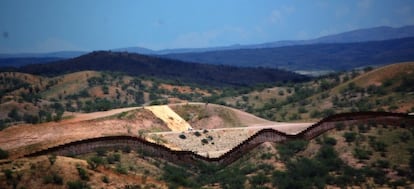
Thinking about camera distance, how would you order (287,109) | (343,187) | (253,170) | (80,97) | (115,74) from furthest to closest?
(115,74)
(80,97)
(287,109)
(253,170)
(343,187)

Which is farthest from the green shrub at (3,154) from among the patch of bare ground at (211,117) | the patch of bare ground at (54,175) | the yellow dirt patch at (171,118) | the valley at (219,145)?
the patch of bare ground at (211,117)

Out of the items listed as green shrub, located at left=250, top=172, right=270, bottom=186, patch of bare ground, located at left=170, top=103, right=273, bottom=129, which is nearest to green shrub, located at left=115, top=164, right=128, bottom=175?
green shrub, located at left=250, top=172, right=270, bottom=186

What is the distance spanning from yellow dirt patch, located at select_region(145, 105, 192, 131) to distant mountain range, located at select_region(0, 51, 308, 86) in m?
87.9

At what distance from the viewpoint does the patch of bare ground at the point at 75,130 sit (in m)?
37.1

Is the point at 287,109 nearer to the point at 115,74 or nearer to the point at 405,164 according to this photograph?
the point at 405,164

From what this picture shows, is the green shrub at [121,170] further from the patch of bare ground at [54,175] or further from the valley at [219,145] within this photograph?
the patch of bare ground at [54,175]

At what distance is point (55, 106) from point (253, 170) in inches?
2169

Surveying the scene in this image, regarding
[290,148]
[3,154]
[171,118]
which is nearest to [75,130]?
[3,154]

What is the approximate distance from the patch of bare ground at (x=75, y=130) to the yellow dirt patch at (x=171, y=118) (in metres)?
0.88

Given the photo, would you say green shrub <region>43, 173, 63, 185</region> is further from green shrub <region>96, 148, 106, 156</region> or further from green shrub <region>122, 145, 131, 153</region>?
green shrub <region>122, 145, 131, 153</region>

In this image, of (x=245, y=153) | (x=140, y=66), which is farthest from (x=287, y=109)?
(x=140, y=66)

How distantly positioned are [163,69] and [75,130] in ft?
372

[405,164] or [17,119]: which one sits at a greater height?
[405,164]

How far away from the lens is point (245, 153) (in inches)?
1516
